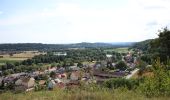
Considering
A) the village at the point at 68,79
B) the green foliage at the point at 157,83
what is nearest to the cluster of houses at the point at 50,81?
the village at the point at 68,79

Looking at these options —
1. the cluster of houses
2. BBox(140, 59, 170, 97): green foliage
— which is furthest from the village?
BBox(140, 59, 170, 97): green foliage

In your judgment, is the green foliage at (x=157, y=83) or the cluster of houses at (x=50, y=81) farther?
the cluster of houses at (x=50, y=81)

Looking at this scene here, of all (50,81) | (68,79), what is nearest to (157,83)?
(50,81)

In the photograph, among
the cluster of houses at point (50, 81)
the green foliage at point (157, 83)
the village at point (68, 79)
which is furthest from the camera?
the village at point (68, 79)

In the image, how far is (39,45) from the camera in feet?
637

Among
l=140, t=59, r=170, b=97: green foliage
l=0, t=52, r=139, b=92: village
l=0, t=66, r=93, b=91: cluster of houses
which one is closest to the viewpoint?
l=140, t=59, r=170, b=97: green foliage

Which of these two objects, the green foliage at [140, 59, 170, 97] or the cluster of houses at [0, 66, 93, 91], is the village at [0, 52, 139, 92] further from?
the green foliage at [140, 59, 170, 97]

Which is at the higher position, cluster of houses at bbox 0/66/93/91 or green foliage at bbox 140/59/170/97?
green foliage at bbox 140/59/170/97

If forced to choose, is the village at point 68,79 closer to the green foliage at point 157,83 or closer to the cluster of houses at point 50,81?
the cluster of houses at point 50,81

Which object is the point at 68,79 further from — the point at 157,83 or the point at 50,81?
the point at 157,83

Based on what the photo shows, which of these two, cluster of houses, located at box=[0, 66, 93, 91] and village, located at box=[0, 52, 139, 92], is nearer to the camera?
cluster of houses, located at box=[0, 66, 93, 91]

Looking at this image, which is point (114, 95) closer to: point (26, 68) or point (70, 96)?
point (70, 96)

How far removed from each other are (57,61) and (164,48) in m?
87.6

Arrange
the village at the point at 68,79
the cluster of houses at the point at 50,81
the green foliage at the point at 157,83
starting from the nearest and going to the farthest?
the green foliage at the point at 157,83
the cluster of houses at the point at 50,81
the village at the point at 68,79
